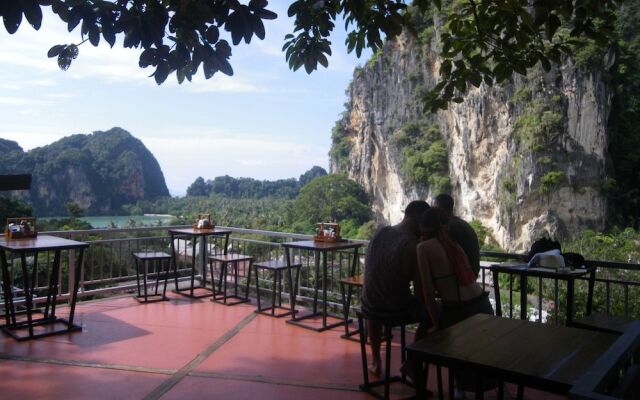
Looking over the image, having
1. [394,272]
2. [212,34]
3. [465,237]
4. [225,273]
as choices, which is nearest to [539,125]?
[225,273]

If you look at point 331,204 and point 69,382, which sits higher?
point 331,204

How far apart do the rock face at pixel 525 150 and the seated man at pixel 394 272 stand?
29.8 meters

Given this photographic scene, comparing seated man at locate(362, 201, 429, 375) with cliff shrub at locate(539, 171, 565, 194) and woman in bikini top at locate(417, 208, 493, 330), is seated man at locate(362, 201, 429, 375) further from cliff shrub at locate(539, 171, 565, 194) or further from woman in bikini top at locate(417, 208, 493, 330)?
cliff shrub at locate(539, 171, 565, 194)

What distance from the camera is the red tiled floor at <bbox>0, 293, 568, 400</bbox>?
10.9 ft

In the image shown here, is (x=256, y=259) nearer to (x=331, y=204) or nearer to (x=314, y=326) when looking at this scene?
(x=314, y=326)

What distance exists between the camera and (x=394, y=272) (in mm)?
3066

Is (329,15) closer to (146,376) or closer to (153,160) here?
(146,376)

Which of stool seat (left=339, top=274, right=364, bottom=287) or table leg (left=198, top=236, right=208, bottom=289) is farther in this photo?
table leg (left=198, top=236, right=208, bottom=289)

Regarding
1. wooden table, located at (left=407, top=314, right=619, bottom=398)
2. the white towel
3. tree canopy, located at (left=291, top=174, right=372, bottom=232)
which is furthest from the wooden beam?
tree canopy, located at (left=291, top=174, right=372, bottom=232)

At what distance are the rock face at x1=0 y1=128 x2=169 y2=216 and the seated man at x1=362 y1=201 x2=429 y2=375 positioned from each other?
5795cm

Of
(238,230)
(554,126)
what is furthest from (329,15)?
(554,126)

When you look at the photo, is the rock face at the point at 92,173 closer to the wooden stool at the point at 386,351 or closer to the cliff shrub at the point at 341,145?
the cliff shrub at the point at 341,145

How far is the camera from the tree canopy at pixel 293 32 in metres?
1.81

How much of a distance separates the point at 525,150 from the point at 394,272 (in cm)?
3069
